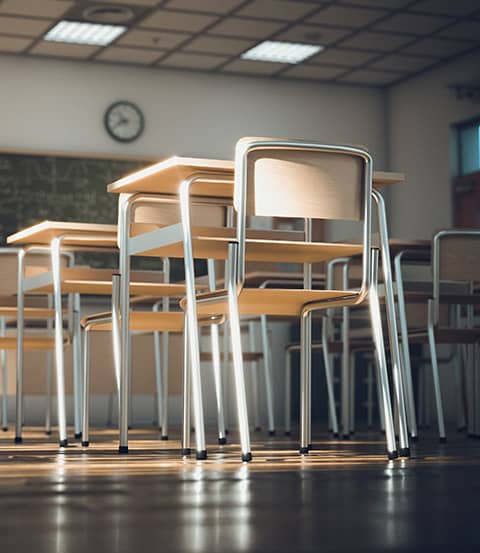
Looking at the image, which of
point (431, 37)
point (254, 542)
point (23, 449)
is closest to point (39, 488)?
point (254, 542)

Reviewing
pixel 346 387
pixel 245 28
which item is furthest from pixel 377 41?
pixel 346 387

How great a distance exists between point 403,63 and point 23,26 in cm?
300

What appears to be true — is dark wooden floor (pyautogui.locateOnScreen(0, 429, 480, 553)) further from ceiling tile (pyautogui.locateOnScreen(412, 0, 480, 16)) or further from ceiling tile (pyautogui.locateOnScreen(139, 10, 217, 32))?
ceiling tile (pyautogui.locateOnScreen(139, 10, 217, 32))

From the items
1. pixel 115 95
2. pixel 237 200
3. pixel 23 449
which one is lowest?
pixel 23 449

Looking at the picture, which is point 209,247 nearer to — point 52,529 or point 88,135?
point 52,529

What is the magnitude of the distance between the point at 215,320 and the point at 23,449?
0.75m

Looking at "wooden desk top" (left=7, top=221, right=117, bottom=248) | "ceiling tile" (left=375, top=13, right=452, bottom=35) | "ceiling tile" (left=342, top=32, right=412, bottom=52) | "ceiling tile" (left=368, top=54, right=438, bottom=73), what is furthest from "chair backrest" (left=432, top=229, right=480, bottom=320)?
"ceiling tile" (left=368, top=54, right=438, bottom=73)

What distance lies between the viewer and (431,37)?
804 centimetres

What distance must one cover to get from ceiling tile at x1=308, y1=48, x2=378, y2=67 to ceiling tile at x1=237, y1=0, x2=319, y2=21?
2.96ft

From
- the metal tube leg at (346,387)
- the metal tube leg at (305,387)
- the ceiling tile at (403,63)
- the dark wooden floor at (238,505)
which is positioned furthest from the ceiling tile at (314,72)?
the dark wooden floor at (238,505)

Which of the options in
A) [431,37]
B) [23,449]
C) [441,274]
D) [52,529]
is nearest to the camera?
[52,529]

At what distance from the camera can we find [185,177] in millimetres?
3156

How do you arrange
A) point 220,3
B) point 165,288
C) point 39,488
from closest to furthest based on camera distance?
1. point 39,488
2. point 165,288
3. point 220,3

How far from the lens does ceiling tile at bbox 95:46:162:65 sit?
8398 millimetres
